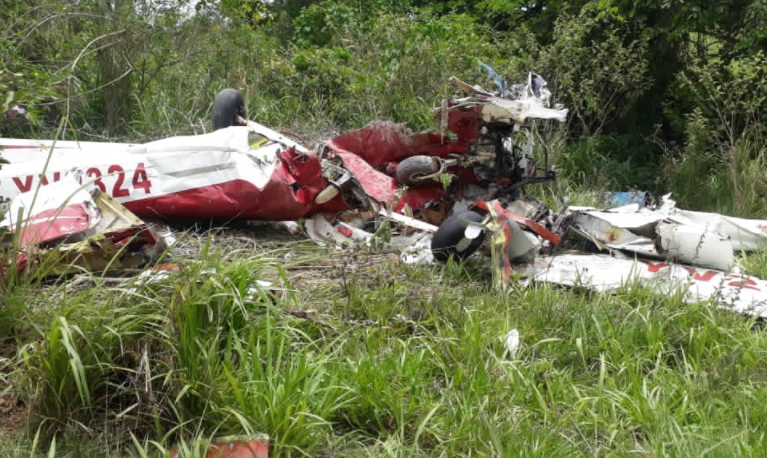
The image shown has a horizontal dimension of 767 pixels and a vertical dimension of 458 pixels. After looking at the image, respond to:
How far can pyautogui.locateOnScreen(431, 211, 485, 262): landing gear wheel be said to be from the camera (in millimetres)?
4004

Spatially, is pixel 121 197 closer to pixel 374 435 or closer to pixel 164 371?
pixel 164 371

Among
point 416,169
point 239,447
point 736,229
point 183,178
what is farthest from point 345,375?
point 736,229

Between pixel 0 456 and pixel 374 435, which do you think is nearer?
pixel 0 456

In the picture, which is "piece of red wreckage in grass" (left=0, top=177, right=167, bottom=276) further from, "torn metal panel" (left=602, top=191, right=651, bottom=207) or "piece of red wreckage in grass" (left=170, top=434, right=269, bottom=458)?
"torn metal panel" (left=602, top=191, right=651, bottom=207)

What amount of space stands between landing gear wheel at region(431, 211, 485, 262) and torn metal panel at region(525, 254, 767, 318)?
36cm

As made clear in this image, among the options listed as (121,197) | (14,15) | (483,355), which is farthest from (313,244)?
(14,15)

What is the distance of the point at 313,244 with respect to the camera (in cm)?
447

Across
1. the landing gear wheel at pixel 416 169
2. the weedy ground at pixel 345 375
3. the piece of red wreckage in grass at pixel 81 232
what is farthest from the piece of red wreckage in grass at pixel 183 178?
the weedy ground at pixel 345 375

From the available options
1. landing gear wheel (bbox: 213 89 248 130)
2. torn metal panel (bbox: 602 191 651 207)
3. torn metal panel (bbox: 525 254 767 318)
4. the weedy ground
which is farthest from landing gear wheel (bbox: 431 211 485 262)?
landing gear wheel (bbox: 213 89 248 130)

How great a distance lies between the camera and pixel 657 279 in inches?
154

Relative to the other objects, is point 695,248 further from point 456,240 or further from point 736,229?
point 456,240

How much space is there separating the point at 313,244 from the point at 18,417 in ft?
7.49

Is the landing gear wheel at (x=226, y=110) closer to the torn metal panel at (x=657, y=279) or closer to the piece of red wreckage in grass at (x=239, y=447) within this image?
the torn metal panel at (x=657, y=279)

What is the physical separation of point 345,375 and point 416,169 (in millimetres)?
2451
